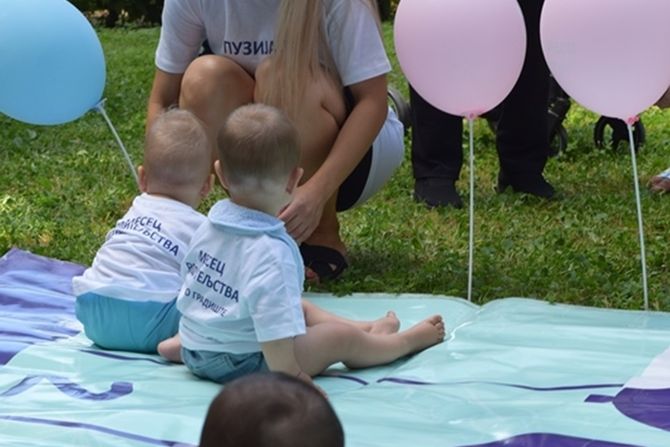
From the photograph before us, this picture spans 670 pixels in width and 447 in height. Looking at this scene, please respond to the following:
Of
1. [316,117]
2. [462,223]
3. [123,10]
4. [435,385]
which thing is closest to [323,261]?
[316,117]

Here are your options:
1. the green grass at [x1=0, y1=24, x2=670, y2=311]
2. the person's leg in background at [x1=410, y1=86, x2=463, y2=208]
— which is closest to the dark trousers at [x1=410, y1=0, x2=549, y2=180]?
the person's leg in background at [x1=410, y1=86, x2=463, y2=208]

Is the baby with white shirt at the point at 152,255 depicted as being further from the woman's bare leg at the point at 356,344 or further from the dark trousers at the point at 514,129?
the dark trousers at the point at 514,129

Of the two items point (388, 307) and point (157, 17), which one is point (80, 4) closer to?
point (157, 17)

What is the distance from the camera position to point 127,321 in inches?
97.4

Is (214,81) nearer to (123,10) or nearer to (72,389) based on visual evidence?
(72,389)

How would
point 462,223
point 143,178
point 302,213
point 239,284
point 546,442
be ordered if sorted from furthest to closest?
1. point 462,223
2. point 302,213
3. point 143,178
4. point 239,284
5. point 546,442

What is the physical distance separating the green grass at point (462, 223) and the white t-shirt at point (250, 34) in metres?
0.54

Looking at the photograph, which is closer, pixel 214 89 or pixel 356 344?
pixel 356 344

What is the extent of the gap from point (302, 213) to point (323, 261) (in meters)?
0.39

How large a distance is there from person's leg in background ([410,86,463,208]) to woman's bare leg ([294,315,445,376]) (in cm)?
146

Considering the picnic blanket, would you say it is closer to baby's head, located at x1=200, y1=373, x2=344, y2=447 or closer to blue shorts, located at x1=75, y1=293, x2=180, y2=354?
blue shorts, located at x1=75, y1=293, x2=180, y2=354

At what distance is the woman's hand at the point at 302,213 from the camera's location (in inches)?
106

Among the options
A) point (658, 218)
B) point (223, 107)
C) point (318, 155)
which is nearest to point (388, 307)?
point (318, 155)

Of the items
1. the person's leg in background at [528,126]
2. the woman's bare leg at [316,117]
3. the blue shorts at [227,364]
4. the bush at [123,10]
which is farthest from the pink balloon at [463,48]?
the bush at [123,10]
